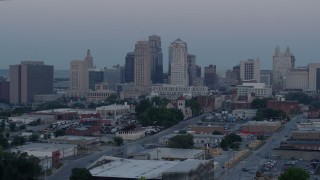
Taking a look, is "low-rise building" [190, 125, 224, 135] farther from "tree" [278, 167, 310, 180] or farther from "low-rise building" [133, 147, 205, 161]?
"tree" [278, 167, 310, 180]

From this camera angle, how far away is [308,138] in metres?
9.02

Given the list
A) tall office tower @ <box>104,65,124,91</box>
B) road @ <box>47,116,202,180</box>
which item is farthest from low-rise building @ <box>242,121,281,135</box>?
tall office tower @ <box>104,65,124,91</box>

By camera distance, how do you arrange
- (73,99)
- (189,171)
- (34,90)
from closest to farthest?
(189,171) < (34,90) < (73,99)

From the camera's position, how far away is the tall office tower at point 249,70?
22859 mm

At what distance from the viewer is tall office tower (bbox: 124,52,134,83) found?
2333 centimetres

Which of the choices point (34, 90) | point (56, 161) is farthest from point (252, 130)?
point (34, 90)

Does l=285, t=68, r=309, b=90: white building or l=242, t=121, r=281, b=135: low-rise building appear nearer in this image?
l=242, t=121, r=281, b=135: low-rise building

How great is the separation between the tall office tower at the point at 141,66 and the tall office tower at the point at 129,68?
2152 millimetres

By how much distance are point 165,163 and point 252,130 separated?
180 inches

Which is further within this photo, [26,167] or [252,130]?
[252,130]

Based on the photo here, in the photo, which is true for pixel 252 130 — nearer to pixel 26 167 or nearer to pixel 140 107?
pixel 140 107

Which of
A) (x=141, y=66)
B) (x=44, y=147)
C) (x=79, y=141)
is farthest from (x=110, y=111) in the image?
(x=141, y=66)

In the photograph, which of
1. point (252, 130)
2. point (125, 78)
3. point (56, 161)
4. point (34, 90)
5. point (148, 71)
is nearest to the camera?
point (56, 161)

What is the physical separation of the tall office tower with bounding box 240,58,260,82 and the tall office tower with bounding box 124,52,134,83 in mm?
3616
